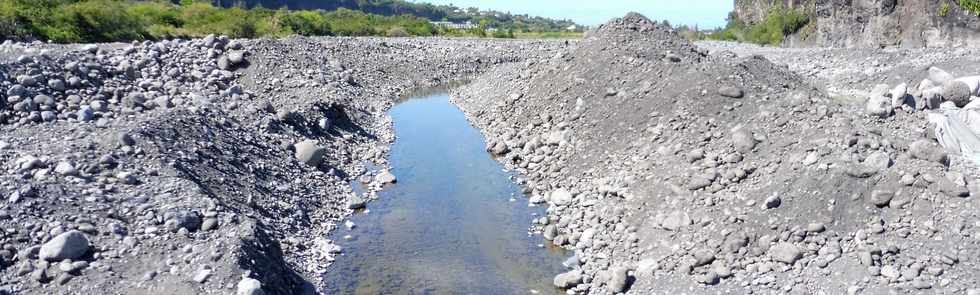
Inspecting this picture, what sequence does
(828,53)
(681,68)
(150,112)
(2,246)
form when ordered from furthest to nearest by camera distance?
(828,53) < (681,68) < (150,112) < (2,246)

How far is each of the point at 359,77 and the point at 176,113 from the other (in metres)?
17.3

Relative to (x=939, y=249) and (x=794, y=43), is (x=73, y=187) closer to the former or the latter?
(x=939, y=249)

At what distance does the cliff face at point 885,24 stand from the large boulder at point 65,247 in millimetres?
37587

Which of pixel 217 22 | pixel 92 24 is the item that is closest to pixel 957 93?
pixel 92 24

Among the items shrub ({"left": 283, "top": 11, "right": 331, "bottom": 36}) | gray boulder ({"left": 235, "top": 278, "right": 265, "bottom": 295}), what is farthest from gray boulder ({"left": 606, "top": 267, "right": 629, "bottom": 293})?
shrub ({"left": 283, "top": 11, "right": 331, "bottom": 36})

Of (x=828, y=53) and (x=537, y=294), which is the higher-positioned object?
(x=828, y=53)

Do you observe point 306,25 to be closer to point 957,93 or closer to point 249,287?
point 957,93

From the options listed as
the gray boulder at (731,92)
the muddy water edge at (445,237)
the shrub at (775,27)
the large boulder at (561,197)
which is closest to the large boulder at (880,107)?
the gray boulder at (731,92)

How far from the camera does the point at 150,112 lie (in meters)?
16.3

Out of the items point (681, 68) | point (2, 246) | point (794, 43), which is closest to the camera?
point (2, 246)

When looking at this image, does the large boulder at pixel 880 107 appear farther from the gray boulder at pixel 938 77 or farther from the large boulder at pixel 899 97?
the gray boulder at pixel 938 77

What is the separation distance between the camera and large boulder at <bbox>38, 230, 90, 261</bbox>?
9.52 meters

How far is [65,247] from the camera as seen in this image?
9594mm

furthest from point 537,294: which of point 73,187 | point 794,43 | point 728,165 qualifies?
point 794,43
